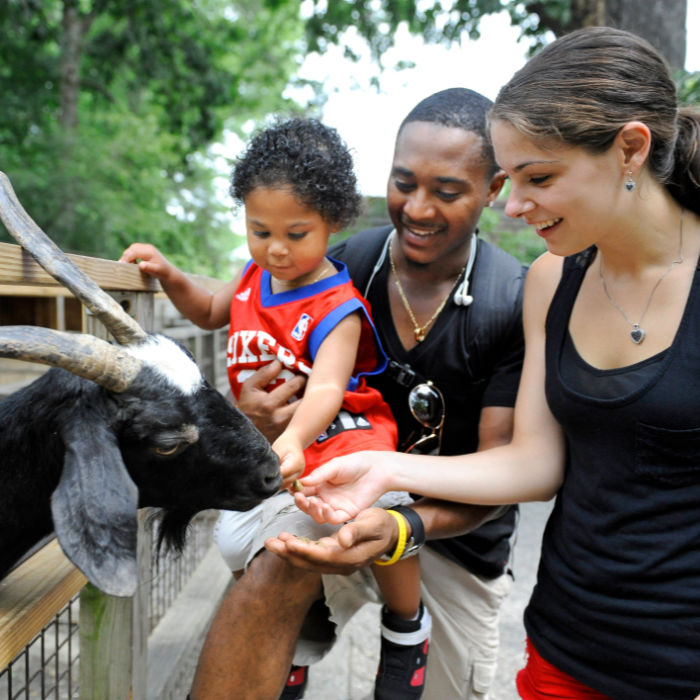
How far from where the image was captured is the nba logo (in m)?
2.37

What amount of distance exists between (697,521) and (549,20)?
656 cm

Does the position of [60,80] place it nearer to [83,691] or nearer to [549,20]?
[549,20]

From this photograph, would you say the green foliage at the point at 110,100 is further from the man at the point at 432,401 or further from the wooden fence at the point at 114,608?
the man at the point at 432,401

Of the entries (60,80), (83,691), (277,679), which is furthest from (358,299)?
(60,80)

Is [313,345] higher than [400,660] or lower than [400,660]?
higher

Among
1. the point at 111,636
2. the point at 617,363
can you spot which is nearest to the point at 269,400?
the point at 111,636

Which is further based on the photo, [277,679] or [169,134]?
[169,134]

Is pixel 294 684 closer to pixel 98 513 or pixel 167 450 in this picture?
pixel 167 450

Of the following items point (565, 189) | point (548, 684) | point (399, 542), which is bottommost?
point (548, 684)

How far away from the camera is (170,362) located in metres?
1.71

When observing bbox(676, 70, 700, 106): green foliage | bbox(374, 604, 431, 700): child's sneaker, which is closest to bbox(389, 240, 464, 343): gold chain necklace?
bbox(374, 604, 431, 700): child's sneaker

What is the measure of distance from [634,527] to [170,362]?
47.2 inches

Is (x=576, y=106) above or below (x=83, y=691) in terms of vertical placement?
above

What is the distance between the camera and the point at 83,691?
7.52ft
